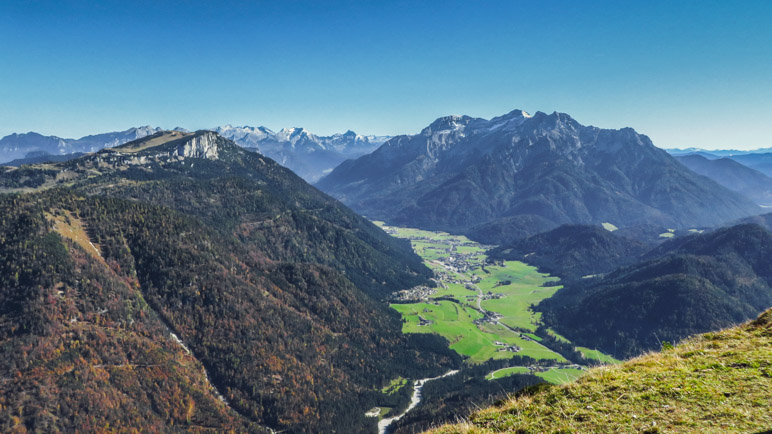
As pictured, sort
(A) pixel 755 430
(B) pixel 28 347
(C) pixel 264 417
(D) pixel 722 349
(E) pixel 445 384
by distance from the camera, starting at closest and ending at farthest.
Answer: (A) pixel 755 430
(D) pixel 722 349
(B) pixel 28 347
(C) pixel 264 417
(E) pixel 445 384

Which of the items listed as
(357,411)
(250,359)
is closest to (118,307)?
(250,359)

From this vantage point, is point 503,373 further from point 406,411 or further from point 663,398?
point 663,398

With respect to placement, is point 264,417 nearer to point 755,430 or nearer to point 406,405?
point 406,405

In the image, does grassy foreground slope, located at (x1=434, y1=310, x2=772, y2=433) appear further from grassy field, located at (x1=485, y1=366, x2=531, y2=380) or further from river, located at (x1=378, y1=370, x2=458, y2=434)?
grassy field, located at (x1=485, y1=366, x2=531, y2=380)

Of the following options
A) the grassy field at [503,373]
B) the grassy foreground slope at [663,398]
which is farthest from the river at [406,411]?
the grassy foreground slope at [663,398]

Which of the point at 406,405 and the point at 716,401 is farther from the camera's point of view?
the point at 406,405

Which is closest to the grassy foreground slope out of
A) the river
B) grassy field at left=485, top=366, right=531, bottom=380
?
the river

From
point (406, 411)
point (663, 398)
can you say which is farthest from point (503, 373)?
point (663, 398)

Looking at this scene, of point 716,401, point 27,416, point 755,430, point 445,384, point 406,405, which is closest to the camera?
point 755,430
